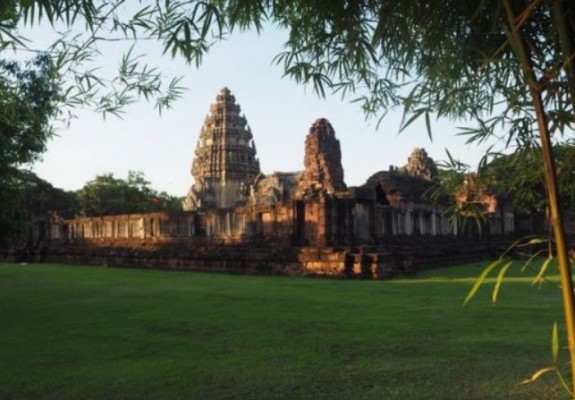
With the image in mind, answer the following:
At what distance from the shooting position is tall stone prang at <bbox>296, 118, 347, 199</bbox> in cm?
2173

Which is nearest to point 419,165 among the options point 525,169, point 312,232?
point 312,232

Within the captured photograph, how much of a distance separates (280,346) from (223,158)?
39051 millimetres

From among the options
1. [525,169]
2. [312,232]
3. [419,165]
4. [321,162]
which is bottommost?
[312,232]

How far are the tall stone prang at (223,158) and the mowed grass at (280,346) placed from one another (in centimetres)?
3398

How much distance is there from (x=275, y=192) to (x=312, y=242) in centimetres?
2209

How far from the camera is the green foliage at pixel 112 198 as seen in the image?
4594 cm

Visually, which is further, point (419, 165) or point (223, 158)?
point (223, 158)

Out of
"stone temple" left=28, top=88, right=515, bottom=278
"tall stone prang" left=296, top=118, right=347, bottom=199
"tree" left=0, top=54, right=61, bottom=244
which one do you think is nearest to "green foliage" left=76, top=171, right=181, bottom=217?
"stone temple" left=28, top=88, right=515, bottom=278

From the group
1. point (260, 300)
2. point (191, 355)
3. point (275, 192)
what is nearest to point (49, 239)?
point (275, 192)

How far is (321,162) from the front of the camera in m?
22.0

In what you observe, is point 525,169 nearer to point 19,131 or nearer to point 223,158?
point 19,131

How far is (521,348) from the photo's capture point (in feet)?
16.4

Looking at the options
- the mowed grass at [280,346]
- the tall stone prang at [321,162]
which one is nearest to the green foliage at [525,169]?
the mowed grass at [280,346]

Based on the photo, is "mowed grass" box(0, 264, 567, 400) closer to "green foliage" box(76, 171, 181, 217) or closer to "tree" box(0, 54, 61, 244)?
"tree" box(0, 54, 61, 244)
